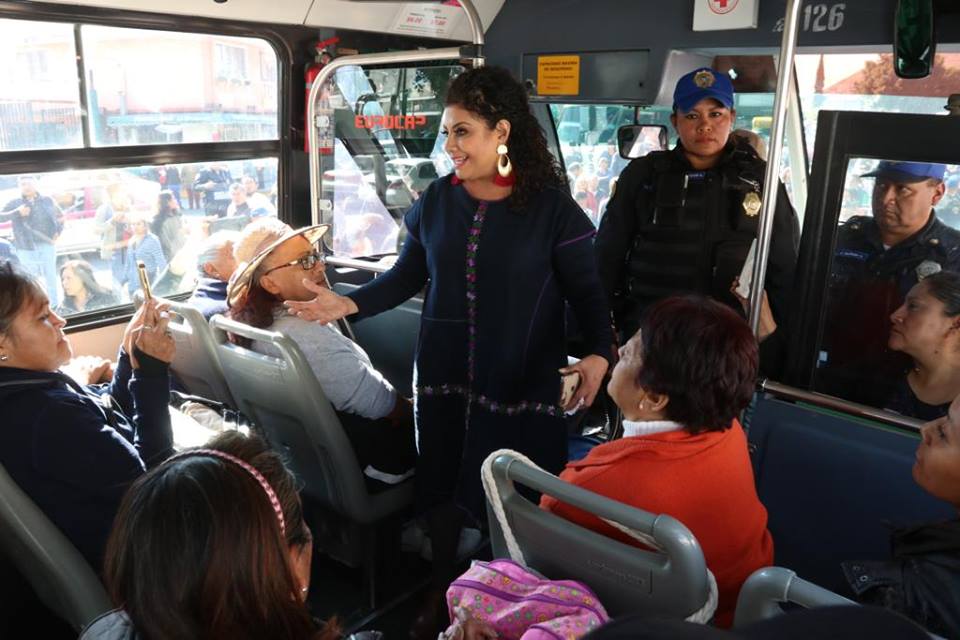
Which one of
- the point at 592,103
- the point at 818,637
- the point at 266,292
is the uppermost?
the point at 592,103

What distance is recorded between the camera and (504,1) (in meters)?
4.36

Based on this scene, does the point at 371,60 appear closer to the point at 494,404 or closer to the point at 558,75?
the point at 558,75

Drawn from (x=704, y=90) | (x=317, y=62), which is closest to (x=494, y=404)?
(x=704, y=90)

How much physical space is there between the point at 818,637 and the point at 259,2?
3913 millimetres

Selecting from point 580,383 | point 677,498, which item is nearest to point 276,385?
point 580,383

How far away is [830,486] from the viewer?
1.93 metres

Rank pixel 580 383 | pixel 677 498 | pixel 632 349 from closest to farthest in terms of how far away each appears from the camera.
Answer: pixel 677 498
pixel 632 349
pixel 580 383

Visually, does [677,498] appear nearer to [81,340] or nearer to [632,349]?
[632,349]

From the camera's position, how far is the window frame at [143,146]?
3.19 m

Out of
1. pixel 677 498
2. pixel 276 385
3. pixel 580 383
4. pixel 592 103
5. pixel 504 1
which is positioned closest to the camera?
pixel 677 498

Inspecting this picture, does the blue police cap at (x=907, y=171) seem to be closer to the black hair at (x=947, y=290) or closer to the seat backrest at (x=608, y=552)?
the black hair at (x=947, y=290)

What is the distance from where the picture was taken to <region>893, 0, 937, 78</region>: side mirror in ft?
6.26

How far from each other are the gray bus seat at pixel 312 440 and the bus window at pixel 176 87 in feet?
5.16

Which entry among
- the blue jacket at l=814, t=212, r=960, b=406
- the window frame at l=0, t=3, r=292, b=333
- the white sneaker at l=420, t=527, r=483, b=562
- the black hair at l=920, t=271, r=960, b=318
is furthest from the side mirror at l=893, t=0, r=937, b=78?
the window frame at l=0, t=3, r=292, b=333
